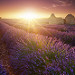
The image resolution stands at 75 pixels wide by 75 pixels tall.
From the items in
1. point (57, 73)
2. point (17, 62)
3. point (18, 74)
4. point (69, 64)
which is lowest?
point (18, 74)

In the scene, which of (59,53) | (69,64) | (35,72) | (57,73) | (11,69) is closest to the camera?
(57,73)

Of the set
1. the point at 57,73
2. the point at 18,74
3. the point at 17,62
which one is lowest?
the point at 18,74

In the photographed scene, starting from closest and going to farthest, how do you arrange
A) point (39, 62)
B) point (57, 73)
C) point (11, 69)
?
point (57, 73) → point (39, 62) → point (11, 69)

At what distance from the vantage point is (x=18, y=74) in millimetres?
2545

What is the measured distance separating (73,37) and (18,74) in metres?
3.95

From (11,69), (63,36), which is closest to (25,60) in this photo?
(11,69)

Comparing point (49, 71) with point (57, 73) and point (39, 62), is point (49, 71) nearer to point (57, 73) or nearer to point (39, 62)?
point (57, 73)

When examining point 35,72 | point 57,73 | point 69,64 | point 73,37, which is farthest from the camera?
point 73,37

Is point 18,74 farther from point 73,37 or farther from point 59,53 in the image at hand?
point 73,37

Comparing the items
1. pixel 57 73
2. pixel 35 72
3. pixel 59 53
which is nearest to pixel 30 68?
pixel 35 72

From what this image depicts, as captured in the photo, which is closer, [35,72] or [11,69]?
[35,72]

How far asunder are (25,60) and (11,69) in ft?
2.34

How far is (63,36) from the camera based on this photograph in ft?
17.7

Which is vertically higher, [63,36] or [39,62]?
[63,36]
